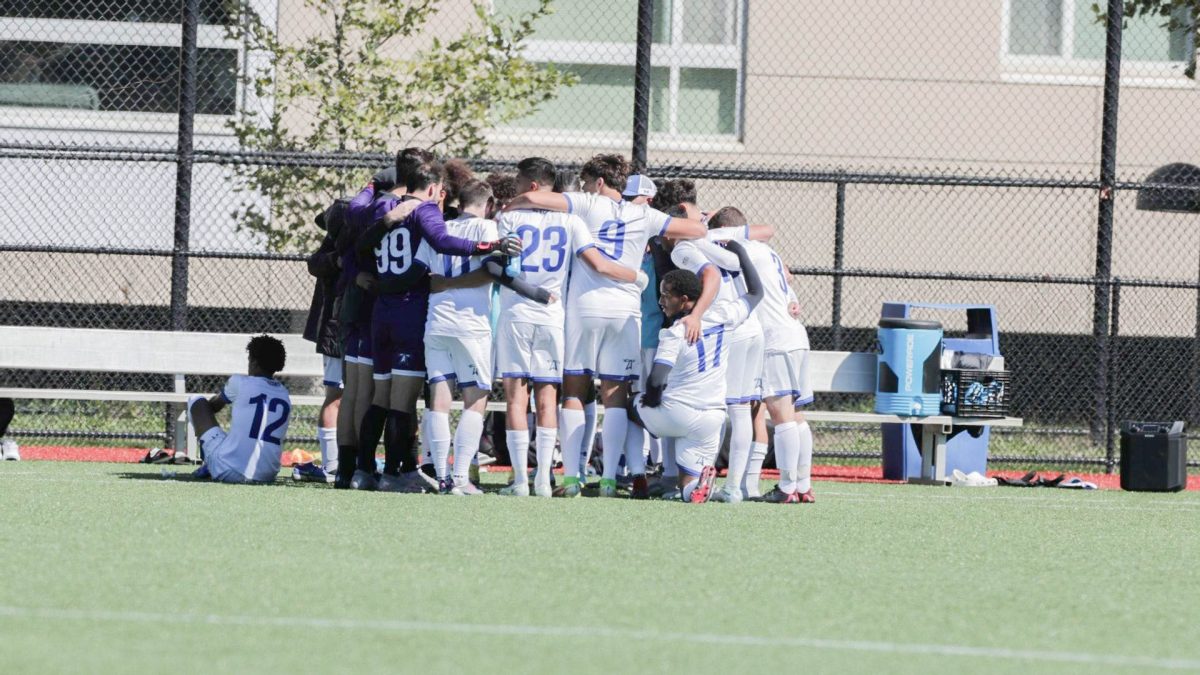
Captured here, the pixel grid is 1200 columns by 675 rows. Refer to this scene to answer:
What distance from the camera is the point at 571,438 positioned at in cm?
1009

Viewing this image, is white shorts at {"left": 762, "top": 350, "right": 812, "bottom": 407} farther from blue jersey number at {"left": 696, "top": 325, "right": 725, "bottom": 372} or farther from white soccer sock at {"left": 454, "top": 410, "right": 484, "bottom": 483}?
white soccer sock at {"left": 454, "top": 410, "right": 484, "bottom": 483}

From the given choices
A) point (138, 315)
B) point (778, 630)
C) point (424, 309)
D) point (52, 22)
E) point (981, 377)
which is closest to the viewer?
point (778, 630)

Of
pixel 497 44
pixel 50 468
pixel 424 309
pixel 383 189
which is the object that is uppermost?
pixel 497 44

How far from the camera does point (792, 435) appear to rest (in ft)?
34.0

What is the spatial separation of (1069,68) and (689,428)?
10.8 meters

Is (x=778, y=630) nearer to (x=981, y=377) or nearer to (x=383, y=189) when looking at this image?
(x=383, y=189)

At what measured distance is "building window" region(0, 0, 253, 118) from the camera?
17.7 meters

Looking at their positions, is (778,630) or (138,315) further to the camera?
(138,315)

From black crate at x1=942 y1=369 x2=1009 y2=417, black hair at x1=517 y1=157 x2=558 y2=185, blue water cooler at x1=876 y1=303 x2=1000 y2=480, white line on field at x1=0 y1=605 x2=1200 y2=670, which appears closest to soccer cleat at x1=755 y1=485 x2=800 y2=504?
black hair at x1=517 y1=157 x2=558 y2=185

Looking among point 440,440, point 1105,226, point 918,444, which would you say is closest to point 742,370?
point 440,440

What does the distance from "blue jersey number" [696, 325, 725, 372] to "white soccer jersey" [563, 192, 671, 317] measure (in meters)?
0.45

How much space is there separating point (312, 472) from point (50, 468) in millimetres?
1800

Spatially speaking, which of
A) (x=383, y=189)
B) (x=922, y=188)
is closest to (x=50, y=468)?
(x=383, y=189)

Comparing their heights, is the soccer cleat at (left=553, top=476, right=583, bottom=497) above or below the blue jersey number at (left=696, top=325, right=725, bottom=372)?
below
